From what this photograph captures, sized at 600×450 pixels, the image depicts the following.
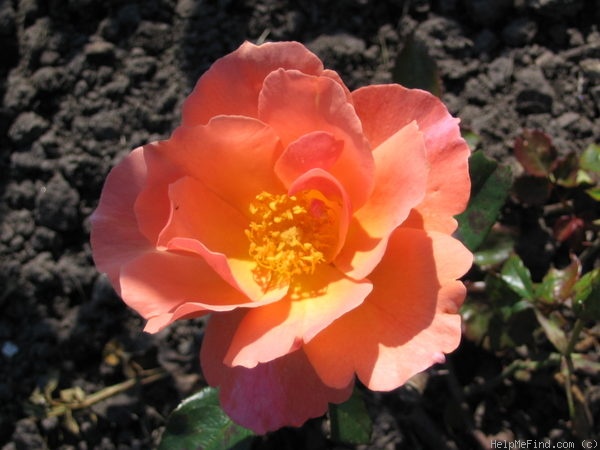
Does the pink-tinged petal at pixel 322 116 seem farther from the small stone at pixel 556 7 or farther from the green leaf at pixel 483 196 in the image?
the small stone at pixel 556 7

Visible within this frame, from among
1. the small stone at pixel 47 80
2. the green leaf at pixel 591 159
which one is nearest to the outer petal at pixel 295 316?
the green leaf at pixel 591 159

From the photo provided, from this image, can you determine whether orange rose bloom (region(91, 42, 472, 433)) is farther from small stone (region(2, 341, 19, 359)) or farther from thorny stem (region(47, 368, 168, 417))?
small stone (region(2, 341, 19, 359))

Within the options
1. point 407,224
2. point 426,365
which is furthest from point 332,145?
point 426,365

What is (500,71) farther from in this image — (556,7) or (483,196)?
(483,196)

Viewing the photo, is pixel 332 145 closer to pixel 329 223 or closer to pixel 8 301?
pixel 329 223

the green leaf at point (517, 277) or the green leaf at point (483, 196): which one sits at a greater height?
the green leaf at point (483, 196)

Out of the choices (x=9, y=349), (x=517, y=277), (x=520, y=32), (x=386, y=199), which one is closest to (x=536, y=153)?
(x=517, y=277)
